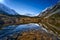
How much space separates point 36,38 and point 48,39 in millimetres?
2498

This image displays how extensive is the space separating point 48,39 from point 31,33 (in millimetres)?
3701

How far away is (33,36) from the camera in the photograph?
27.1 meters

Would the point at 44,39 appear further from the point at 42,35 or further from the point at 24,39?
the point at 24,39

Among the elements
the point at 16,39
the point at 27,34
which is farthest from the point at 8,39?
the point at 27,34

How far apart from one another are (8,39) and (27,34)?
13.0 feet

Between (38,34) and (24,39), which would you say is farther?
(38,34)

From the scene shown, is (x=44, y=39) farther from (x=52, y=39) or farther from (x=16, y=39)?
(x=16, y=39)

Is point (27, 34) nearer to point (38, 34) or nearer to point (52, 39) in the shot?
point (38, 34)

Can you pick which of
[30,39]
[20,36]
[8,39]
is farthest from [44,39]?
[8,39]

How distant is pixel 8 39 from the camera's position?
2741cm

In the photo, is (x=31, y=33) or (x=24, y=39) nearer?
(x=24, y=39)

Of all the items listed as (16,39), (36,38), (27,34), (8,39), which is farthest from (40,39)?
(8,39)

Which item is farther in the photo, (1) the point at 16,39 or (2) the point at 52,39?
(2) the point at 52,39

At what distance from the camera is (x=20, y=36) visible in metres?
26.7
